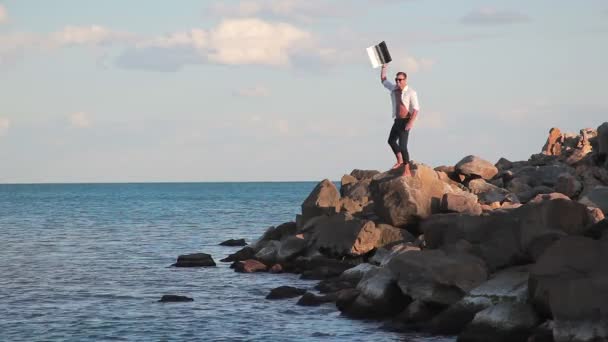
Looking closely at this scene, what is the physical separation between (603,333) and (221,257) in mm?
27467

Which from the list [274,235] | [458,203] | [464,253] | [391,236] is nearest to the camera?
[464,253]

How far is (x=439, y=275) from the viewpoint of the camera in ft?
76.5

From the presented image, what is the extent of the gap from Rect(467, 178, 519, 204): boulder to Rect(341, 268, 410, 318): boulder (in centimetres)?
1096

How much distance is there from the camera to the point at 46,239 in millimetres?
58219

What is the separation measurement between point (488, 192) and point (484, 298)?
1534 centimetres

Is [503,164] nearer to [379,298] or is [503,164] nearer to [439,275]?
[379,298]

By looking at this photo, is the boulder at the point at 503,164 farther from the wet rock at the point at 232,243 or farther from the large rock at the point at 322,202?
the wet rock at the point at 232,243

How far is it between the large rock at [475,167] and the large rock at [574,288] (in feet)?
63.4

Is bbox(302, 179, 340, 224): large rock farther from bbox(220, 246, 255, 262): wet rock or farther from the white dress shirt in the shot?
the white dress shirt

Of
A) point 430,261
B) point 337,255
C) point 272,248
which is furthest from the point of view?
point 272,248

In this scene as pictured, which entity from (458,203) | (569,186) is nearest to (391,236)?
(458,203)

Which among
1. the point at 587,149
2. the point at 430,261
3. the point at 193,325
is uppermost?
the point at 587,149

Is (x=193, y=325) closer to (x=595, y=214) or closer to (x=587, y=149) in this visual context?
(x=595, y=214)

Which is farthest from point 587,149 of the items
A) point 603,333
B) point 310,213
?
point 603,333
